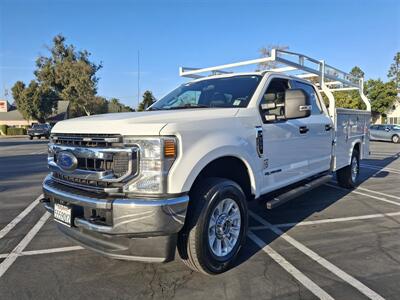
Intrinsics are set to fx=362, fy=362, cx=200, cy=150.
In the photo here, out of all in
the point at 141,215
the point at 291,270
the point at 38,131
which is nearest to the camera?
the point at 141,215

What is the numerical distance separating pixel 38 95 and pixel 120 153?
5891cm

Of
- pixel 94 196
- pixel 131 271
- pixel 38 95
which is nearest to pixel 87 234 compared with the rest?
pixel 94 196

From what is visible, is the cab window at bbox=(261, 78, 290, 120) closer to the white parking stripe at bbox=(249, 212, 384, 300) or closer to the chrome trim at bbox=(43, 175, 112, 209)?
the white parking stripe at bbox=(249, 212, 384, 300)

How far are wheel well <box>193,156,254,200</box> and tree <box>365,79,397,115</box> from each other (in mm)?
48432

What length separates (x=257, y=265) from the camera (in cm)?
388

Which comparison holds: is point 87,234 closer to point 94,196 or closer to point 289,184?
point 94,196

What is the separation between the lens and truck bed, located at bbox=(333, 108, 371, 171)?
6.68 meters

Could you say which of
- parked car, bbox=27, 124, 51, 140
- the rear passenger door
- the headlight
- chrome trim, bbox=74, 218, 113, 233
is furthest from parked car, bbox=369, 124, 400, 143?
parked car, bbox=27, 124, 51, 140

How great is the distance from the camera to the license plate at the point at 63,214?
337cm

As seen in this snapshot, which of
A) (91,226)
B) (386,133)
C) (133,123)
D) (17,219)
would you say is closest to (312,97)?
(133,123)

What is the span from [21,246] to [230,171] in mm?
2763

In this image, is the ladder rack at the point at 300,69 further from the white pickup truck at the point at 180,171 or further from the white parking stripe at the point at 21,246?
the white parking stripe at the point at 21,246

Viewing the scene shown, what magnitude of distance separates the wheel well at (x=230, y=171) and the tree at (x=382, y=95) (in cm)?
4843

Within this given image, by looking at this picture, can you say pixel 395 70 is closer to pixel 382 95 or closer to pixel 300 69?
pixel 382 95
